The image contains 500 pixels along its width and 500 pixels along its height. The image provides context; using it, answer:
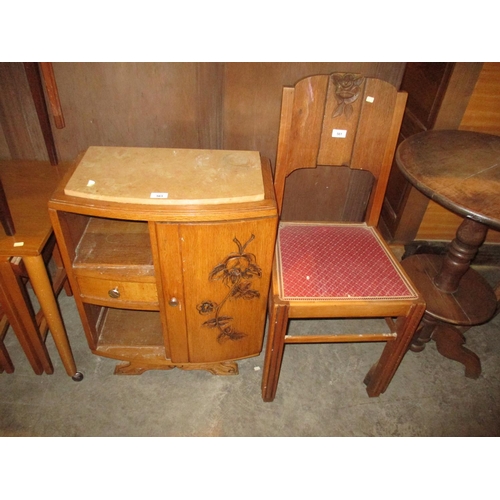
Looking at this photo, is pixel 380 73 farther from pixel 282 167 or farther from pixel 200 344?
pixel 200 344

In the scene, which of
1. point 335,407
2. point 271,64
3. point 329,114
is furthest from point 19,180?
point 335,407

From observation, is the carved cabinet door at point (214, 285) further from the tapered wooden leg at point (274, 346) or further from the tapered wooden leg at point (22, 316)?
the tapered wooden leg at point (22, 316)

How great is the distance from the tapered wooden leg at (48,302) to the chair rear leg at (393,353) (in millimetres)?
1337

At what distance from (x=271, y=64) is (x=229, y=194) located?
2.27 ft

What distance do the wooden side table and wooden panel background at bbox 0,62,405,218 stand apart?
176 millimetres

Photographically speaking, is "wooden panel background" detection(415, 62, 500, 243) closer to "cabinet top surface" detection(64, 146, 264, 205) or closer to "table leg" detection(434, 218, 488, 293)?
"table leg" detection(434, 218, 488, 293)

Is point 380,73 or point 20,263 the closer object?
point 20,263

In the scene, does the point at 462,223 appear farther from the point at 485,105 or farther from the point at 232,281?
the point at 232,281

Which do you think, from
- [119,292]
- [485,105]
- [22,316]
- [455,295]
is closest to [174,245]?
[119,292]

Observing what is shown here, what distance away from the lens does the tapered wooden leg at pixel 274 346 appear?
1.34 metres

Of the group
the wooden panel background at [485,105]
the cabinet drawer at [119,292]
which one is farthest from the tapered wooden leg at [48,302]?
the wooden panel background at [485,105]

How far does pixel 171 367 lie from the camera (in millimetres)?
1742

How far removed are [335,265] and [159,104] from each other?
995mm

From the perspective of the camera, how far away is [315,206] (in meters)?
2.00
